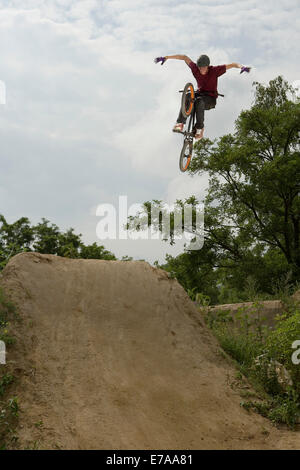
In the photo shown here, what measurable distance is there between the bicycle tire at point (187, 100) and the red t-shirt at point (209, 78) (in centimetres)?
31

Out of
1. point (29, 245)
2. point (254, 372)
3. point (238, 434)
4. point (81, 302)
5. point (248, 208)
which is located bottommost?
point (238, 434)

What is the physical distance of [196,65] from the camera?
35.5ft

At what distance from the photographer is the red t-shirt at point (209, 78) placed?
10.8 meters

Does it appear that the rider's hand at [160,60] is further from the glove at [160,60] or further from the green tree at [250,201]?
the green tree at [250,201]

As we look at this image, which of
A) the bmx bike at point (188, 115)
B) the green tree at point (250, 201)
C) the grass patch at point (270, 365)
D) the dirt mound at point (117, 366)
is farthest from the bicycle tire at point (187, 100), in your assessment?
the green tree at point (250, 201)

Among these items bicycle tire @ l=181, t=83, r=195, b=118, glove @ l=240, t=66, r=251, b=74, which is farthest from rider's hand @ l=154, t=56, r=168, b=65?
glove @ l=240, t=66, r=251, b=74

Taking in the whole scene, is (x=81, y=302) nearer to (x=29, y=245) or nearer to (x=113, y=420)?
(x=113, y=420)

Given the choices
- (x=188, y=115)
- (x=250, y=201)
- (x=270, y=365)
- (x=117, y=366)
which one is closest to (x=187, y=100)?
(x=188, y=115)

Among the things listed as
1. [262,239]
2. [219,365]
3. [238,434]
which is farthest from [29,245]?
[262,239]

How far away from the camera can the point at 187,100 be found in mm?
10969

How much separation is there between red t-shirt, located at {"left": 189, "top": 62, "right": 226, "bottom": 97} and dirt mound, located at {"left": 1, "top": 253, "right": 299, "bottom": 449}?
14.3ft

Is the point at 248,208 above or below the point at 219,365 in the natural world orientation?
above

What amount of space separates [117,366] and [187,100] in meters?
6.11

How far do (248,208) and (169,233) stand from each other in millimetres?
4429
